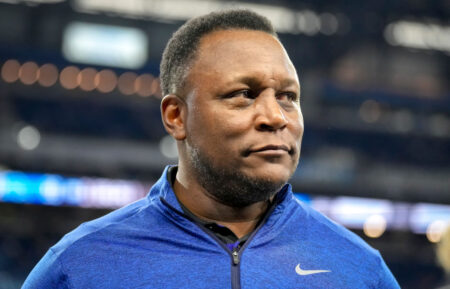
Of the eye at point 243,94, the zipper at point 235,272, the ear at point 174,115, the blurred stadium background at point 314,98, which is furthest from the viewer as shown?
the blurred stadium background at point 314,98

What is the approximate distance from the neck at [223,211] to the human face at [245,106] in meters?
0.14

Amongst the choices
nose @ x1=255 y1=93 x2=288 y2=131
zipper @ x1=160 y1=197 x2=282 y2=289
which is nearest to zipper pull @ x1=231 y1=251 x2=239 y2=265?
zipper @ x1=160 y1=197 x2=282 y2=289

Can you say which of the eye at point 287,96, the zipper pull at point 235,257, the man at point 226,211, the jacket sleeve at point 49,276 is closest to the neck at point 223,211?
the man at point 226,211

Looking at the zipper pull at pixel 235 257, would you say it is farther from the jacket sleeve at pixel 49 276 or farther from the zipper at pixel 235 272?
the jacket sleeve at pixel 49 276

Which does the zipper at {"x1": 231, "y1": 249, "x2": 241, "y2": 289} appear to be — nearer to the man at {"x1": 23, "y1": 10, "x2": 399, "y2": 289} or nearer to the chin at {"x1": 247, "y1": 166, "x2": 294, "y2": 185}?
the man at {"x1": 23, "y1": 10, "x2": 399, "y2": 289}

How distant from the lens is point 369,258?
6.35 ft

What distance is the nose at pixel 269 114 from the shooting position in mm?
1780

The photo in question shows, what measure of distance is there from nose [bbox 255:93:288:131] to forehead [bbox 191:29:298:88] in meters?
0.07

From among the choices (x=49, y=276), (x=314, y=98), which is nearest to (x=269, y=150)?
(x=49, y=276)

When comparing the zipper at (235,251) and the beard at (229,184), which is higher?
the beard at (229,184)

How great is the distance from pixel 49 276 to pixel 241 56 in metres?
0.85

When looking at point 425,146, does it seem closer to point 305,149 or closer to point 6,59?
point 305,149

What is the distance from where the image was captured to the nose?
1780 millimetres

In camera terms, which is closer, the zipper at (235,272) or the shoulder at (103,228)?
the zipper at (235,272)
